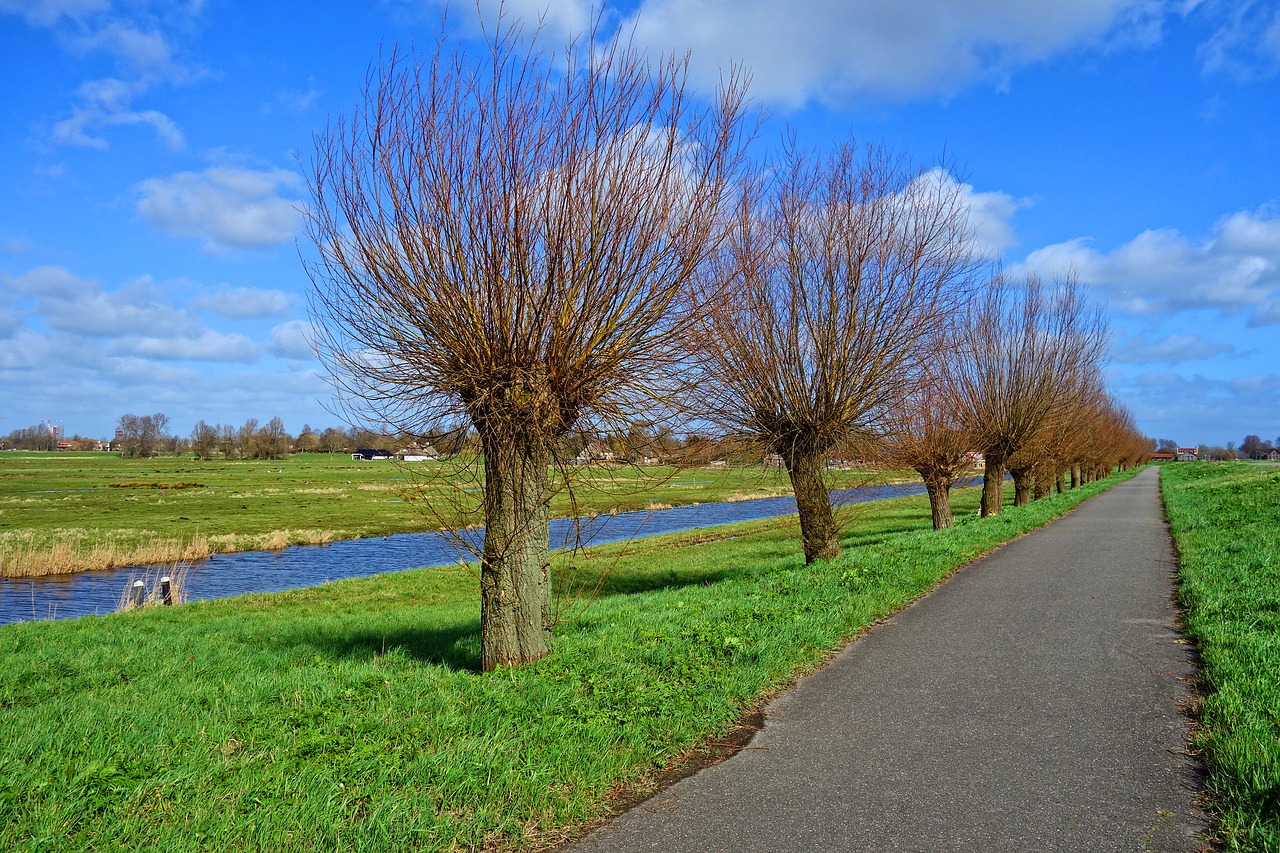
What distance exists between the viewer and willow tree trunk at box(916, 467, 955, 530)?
866 inches

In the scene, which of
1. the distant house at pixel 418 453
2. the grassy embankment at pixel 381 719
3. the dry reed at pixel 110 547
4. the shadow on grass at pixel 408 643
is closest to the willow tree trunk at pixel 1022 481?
the grassy embankment at pixel 381 719

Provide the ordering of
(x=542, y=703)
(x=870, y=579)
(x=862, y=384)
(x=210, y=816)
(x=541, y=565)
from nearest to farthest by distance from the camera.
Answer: (x=210, y=816), (x=542, y=703), (x=541, y=565), (x=870, y=579), (x=862, y=384)

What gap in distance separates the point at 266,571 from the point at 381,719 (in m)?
23.4

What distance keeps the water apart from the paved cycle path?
7449 mm

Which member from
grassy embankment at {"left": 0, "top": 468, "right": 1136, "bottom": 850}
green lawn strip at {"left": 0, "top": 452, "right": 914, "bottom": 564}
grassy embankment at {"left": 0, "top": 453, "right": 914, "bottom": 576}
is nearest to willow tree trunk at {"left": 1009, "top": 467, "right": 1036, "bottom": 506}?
grassy embankment at {"left": 0, "top": 453, "right": 914, "bottom": 576}

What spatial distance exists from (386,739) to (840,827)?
2.79m

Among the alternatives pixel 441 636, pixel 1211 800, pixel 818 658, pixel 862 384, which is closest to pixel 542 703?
pixel 818 658

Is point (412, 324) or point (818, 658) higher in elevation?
point (412, 324)

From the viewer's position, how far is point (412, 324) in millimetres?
6891

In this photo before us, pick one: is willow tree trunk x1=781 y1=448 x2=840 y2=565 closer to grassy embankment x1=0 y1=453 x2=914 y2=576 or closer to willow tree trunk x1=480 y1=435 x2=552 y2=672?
grassy embankment x1=0 y1=453 x2=914 y2=576

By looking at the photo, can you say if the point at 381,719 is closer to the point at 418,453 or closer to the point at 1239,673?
the point at 418,453

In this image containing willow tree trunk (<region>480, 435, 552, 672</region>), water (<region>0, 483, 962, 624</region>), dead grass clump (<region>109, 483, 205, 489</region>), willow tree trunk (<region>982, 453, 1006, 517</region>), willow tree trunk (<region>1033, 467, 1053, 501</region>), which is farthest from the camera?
dead grass clump (<region>109, 483, 205, 489</region>)

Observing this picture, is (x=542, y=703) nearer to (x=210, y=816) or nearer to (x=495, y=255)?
(x=210, y=816)

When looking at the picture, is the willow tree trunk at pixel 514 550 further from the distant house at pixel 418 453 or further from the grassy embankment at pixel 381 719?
the distant house at pixel 418 453
